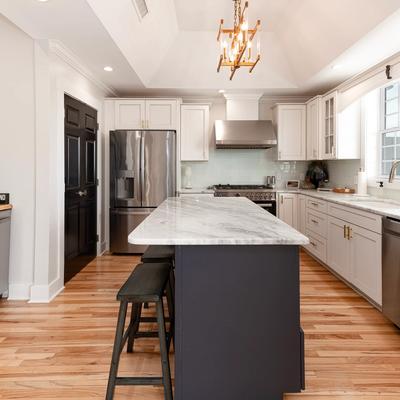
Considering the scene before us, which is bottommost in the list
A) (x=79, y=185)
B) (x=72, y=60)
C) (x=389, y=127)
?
(x=79, y=185)

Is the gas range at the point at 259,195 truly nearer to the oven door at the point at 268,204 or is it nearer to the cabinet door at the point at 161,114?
the oven door at the point at 268,204

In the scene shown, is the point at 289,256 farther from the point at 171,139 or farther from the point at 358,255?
the point at 171,139

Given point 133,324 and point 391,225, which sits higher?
point 391,225

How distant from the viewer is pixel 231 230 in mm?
1697

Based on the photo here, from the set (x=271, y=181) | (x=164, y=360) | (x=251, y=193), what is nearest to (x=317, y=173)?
(x=271, y=181)

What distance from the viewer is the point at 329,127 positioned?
15.3ft

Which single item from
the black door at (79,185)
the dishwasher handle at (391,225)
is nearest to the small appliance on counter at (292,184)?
Answer: the dishwasher handle at (391,225)

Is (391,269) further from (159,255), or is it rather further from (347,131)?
(347,131)

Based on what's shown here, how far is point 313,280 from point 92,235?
112 inches

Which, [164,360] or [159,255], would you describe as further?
[159,255]

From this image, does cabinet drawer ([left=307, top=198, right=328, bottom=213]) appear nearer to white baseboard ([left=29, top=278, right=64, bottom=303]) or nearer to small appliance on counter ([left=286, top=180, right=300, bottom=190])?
small appliance on counter ([left=286, top=180, right=300, bottom=190])

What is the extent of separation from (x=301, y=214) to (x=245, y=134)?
1.45 meters

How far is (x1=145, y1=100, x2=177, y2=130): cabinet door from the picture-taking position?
5.02 m

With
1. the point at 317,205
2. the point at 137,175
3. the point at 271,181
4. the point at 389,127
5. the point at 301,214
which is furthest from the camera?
the point at 271,181
